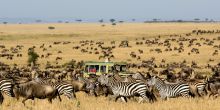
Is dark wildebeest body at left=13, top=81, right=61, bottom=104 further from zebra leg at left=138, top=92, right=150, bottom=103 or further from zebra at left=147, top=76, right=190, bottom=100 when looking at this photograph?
zebra at left=147, top=76, right=190, bottom=100

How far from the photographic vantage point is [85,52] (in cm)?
6481

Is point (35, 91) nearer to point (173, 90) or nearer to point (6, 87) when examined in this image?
point (6, 87)

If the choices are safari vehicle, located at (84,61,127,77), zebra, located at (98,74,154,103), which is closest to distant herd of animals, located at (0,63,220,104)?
zebra, located at (98,74,154,103)

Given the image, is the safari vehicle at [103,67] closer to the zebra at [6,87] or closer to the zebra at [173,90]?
the zebra at [173,90]

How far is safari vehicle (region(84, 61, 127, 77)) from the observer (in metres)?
28.1

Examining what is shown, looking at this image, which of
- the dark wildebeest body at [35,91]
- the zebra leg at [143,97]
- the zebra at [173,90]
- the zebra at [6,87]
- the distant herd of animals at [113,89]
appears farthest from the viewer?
the zebra at [173,90]

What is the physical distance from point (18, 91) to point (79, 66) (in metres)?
28.7

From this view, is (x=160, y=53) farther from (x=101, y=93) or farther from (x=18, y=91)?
(x=18, y=91)

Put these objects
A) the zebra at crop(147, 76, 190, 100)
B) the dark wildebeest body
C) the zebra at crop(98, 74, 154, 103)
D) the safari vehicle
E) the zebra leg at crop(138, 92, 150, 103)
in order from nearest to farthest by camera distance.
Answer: the dark wildebeest body
the zebra leg at crop(138, 92, 150, 103)
the zebra at crop(98, 74, 154, 103)
the zebra at crop(147, 76, 190, 100)
the safari vehicle

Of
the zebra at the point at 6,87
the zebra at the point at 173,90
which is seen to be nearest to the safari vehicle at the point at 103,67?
the zebra at the point at 173,90

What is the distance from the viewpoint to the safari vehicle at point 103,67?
2814 centimetres

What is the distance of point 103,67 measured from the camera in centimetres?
2852

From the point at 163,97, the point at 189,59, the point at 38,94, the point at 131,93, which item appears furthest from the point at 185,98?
the point at 189,59

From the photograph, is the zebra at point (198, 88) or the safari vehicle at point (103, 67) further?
the safari vehicle at point (103, 67)
